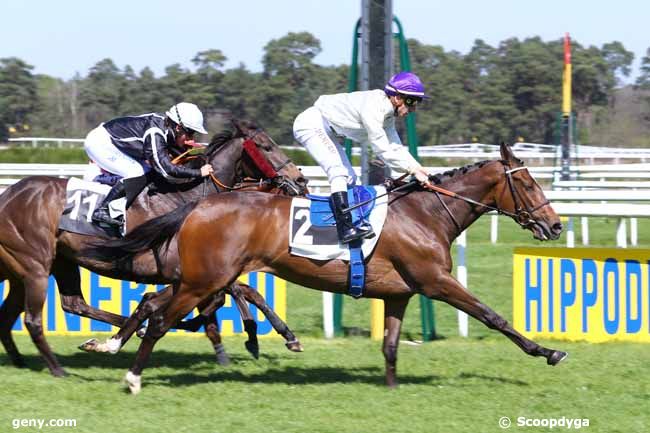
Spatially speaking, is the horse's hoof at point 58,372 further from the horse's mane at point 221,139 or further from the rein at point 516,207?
the rein at point 516,207

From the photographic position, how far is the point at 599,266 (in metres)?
7.95

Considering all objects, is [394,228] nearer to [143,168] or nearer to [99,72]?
[143,168]

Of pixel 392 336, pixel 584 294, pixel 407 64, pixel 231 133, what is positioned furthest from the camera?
pixel 407 64

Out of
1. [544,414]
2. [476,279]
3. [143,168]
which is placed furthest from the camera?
[476,279]

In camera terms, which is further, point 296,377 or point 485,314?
point 296,377

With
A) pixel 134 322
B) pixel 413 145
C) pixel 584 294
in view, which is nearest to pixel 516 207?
pixel 584 294

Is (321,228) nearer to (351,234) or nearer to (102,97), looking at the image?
(351,234)

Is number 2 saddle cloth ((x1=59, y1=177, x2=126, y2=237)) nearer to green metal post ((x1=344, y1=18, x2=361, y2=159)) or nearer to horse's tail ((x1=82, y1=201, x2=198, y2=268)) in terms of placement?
horse's tail ((x1=82, y1=201, x2=198, y2=268))

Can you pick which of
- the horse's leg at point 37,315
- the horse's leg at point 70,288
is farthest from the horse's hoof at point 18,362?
the horse's leg at point 70,288

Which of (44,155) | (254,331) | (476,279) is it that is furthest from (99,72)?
(254,331)

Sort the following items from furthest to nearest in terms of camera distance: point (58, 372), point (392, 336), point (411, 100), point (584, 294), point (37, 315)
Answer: point (584, 294) < point (37, 315) < point (58, 372) < point (392, 336) < point (411, 100)

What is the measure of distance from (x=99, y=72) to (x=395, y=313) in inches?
1704

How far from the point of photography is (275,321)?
740 centimetres

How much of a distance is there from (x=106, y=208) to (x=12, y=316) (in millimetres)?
1179
